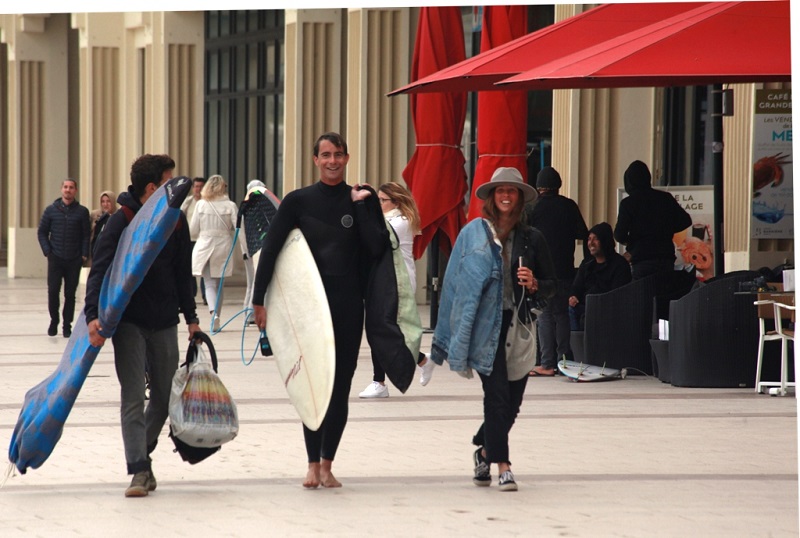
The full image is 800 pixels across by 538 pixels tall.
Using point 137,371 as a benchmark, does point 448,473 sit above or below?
below

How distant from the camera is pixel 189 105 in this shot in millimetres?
25609

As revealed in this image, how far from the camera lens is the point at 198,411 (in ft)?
22.0

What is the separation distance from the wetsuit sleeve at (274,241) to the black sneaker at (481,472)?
130cm

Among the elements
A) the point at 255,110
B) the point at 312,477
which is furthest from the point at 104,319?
the point at 255,110

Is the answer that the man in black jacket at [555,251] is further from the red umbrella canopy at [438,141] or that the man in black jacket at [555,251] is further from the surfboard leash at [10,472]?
the surfboard leash at [10,472]

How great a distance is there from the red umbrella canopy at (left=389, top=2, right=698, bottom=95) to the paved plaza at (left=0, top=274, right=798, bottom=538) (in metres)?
2.35

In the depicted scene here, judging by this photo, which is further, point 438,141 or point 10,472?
point 438,141

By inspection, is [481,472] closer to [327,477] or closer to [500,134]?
[327,477]

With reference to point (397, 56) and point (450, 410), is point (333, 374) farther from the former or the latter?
point (397, 56)

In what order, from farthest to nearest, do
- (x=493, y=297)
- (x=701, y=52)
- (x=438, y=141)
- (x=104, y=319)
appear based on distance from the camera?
(x=438, y=141), (x=701, y=52), (x=493, y=297), (x=104, y=319)

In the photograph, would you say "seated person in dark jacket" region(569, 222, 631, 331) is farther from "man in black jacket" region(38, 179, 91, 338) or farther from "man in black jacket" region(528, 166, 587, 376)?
"man in black jacket" region(38, 179, 91, 338)

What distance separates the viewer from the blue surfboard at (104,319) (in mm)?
6598

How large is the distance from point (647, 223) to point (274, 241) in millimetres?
5331

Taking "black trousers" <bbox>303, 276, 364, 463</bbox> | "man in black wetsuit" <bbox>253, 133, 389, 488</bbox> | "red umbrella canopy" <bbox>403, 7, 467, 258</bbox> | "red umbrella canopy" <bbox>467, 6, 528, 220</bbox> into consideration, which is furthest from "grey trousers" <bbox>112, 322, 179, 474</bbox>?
"red umbrella canopy" <bbox>403, 7, 467, 258</bbox>
